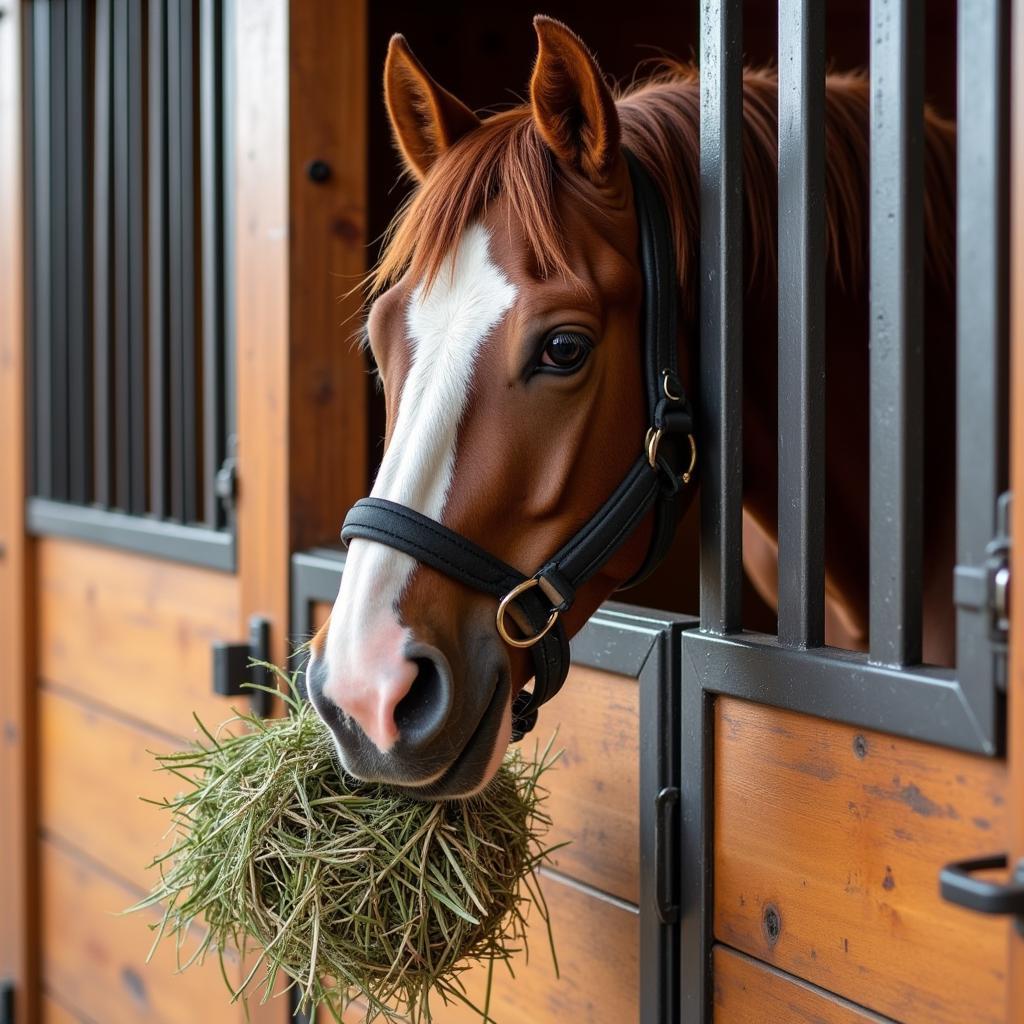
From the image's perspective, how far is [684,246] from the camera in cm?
107

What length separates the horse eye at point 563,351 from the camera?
3.12 feet

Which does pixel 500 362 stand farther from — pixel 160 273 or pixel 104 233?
pixel 104 233

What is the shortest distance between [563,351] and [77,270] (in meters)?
1.73

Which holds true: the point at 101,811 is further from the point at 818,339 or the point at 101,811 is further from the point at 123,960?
the point at 818,339

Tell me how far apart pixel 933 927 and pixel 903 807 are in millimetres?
83

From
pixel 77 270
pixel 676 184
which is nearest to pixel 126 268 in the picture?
pixel 77 270

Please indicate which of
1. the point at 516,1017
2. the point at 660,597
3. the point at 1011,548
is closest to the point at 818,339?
the point at 1011,548

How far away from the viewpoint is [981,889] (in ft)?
2.30

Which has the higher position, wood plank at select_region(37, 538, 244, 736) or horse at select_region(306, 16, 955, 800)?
horse at select_region(306, 16, 955, 800)

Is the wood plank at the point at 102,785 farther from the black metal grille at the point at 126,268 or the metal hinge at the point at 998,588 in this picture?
the metal hinge at the point at 998,588

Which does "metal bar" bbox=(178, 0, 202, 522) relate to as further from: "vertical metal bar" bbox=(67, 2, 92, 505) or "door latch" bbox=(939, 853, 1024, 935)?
"door latch" bbox=(939, 853, 1024, 935)

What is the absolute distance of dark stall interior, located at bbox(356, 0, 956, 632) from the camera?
224 cm

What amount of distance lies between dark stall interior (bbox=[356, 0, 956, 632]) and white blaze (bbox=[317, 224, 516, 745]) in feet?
4.15

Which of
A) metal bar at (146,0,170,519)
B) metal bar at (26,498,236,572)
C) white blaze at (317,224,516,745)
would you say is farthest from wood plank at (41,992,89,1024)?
A: white blaze at (317,224,516,745)
